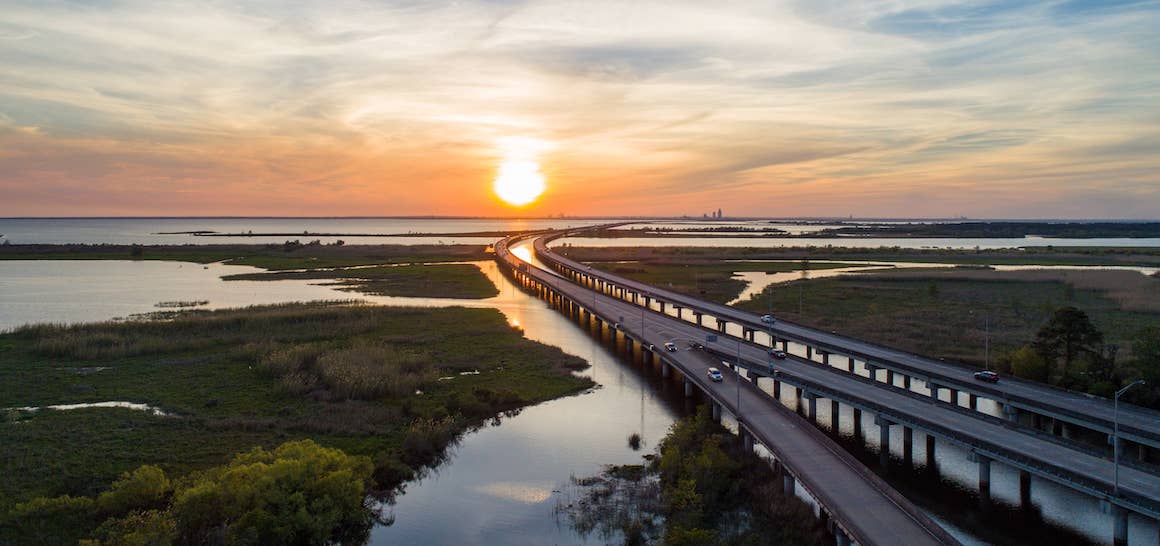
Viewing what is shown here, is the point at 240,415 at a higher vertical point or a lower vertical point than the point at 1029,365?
lower

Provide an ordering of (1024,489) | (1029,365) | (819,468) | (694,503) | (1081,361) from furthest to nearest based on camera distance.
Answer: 1. (1029,365)
2. (1081,361)
3. (1024,489)
4. (819,468)
5. (694,503)

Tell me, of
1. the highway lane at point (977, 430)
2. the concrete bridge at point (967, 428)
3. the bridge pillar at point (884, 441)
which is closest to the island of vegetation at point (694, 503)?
the highway lane at point (977, 430)

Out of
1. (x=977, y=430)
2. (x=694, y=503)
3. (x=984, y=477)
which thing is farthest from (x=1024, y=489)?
(x=694, y=503)

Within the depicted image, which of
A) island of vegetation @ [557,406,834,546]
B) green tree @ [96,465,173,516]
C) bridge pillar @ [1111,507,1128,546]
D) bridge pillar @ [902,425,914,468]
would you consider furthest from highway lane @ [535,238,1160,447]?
green tree @ [96,465,173,516]

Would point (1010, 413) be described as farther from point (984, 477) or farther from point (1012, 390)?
point (984, 477)

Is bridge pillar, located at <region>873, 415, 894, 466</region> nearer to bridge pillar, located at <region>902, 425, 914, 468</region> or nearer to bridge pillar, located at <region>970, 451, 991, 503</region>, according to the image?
bridge pillar, located at <region>902, 425, 914, 468</region>

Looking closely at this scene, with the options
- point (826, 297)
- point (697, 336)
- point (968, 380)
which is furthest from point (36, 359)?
point (826, 297)

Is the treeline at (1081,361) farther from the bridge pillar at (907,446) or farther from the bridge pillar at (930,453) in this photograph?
the bridge pillar at (907,446)

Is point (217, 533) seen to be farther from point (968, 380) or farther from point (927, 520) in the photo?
point (968, 380)
